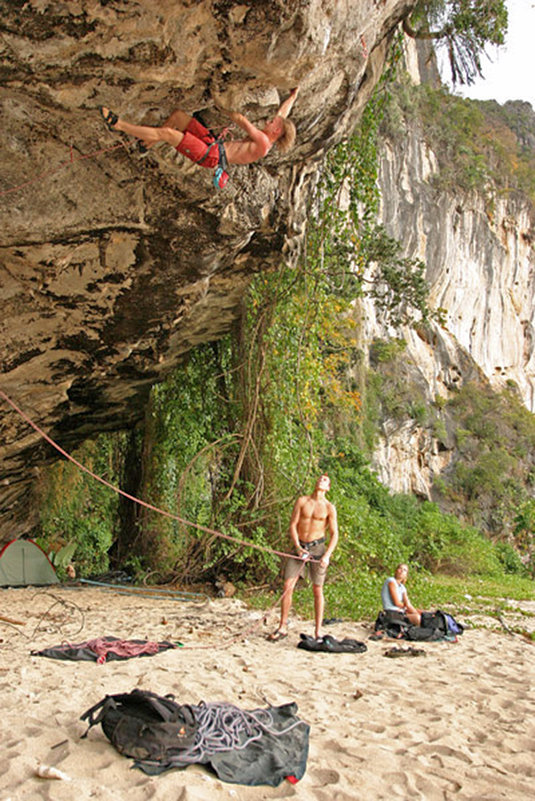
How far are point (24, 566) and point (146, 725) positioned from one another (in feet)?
25.6

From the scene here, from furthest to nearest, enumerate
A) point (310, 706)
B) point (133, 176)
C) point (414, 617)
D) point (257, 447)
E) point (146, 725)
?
point (257, 447), point (414, 617), point (133, 176), point (310, 706), point (146, 725)

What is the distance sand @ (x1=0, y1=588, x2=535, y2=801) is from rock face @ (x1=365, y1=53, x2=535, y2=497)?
50.6 feet

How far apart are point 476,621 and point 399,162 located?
19.8 metres

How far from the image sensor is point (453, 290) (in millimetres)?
26062

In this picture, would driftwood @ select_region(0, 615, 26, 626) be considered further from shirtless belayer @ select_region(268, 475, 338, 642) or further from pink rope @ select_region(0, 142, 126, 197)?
pink rope @ select_region(0, 142, 126, 197)

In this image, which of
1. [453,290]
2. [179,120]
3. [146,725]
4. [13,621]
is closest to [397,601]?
[13,621]

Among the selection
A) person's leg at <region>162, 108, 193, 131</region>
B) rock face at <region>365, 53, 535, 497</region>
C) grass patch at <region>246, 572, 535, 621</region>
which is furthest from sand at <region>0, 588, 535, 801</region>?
rock face at <region>365, 53, 535, 497</region>

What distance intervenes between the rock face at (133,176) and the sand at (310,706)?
105 inches

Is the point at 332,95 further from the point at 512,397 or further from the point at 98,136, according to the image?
the point at 512,397

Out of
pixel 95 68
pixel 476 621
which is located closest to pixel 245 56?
pixel 95 68

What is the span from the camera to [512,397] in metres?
27.3

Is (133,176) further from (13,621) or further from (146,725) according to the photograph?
(13,621)

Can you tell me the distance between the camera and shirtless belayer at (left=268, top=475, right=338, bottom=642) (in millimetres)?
5457

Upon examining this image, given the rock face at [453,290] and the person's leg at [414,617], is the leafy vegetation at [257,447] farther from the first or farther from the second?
the rock face at [453,290]
